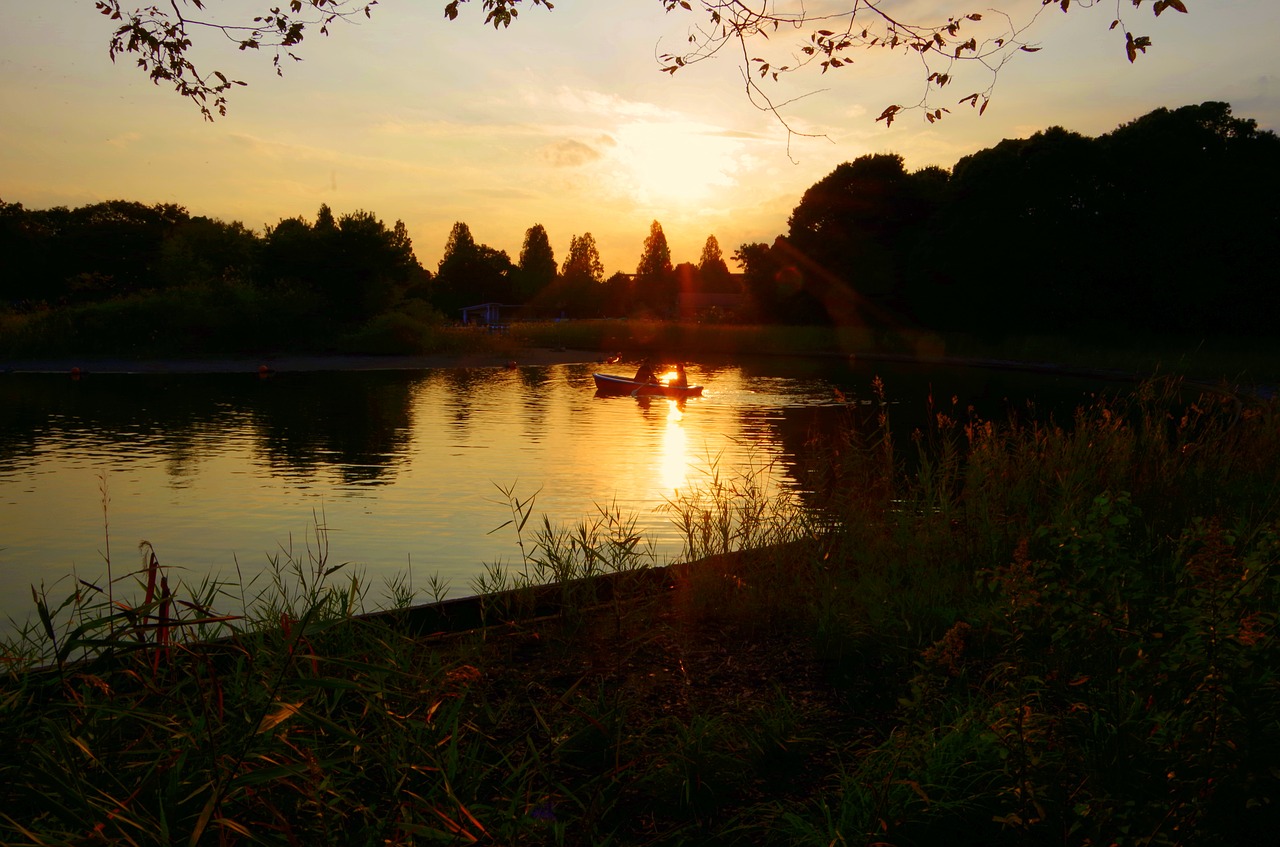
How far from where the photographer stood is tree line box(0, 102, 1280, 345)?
40.7m

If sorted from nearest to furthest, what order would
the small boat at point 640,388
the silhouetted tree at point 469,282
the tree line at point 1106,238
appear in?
1. the small boat at point 640,388
2. the tree line at point 1106,238
3. the silhouetted tree at point 469,282

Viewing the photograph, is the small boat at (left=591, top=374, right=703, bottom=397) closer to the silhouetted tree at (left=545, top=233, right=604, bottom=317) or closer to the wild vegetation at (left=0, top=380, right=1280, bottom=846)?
the wild vegetation at (left=0, top=380, right=1280, bottom=846)

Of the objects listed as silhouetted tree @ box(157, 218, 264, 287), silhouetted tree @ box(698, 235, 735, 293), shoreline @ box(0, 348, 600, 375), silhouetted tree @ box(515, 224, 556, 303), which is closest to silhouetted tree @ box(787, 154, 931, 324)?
shoreline @ box(0, 348, 600, 375)

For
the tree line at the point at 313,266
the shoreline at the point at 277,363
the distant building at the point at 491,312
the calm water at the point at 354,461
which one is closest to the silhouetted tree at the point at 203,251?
the tree line at the point at 313,266

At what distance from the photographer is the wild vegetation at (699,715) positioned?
8.84 ft

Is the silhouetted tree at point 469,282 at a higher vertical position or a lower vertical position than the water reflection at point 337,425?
higher

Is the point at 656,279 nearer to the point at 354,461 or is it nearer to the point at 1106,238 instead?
the point at 1106,238

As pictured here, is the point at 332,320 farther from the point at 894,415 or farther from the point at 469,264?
the point at 469,264

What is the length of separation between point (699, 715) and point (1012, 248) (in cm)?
4641

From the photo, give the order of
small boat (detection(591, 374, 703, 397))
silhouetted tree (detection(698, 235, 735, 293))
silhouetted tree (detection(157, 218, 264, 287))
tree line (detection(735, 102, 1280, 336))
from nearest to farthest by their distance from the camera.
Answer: small boat (detection(591, 374, 703, 397)) < tree line (detection(735, 102, 1280, 336)) < silhouetted tree (detection(157, 218, 264, 287)) < silhouetted tree (detection(698, 235, 735, 293))

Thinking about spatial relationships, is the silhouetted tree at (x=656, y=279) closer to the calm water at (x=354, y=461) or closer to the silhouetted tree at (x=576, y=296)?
the silhouetted tree at (x=576, y=296)

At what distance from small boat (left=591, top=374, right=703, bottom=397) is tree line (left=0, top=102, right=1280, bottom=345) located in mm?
23917

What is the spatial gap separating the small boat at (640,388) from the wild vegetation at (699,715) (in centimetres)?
2049

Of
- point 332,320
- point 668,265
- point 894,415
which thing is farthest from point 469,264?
point 894,415
